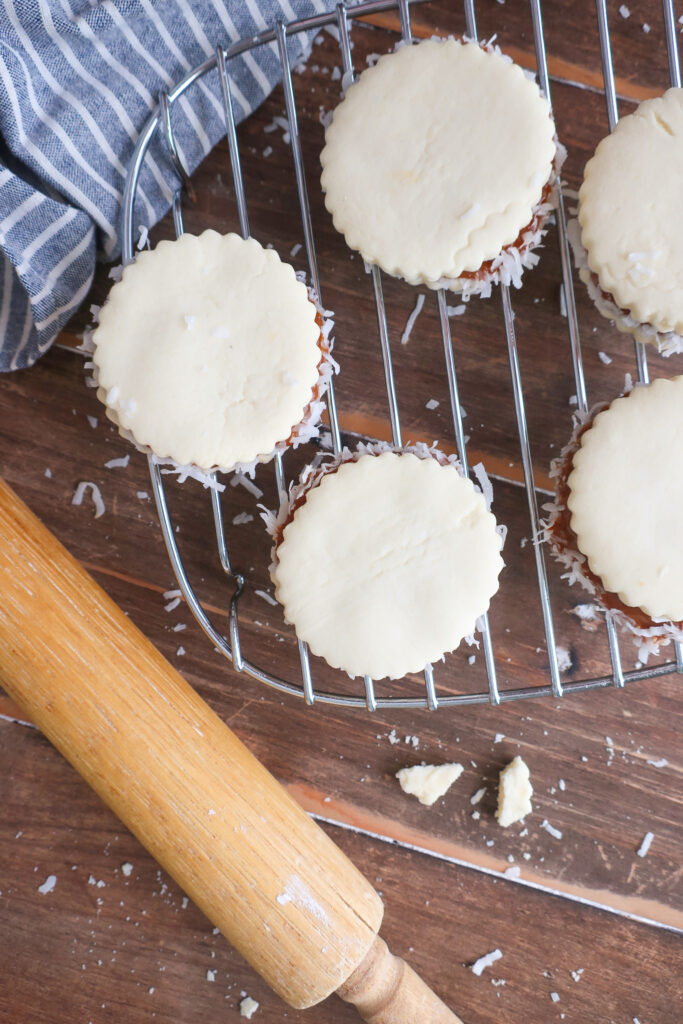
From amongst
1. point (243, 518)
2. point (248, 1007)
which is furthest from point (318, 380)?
point (248, 1007)

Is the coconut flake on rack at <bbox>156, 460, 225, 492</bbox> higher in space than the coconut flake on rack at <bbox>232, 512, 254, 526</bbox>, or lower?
higher

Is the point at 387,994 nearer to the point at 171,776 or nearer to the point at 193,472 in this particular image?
the point at 171,776

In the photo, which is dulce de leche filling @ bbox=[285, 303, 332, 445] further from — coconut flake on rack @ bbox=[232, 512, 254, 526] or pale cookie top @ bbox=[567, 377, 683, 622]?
pale cookie top @ bbox=[567, 377, 683, 622]

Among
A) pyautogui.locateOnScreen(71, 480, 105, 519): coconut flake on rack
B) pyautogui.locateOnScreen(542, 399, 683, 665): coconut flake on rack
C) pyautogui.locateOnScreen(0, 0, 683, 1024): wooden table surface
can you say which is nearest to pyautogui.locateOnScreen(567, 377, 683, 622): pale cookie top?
pyautogui.locateOnScreen(542, 399, 683, 665): coconut flake on rack

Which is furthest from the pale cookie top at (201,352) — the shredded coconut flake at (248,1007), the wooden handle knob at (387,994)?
the shredded coconut flake at (248,1007)

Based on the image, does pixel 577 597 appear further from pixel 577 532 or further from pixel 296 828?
pixel 296 828

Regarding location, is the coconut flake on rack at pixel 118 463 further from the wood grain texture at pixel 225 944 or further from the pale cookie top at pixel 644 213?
the pale cookie top at pixel 644 213
